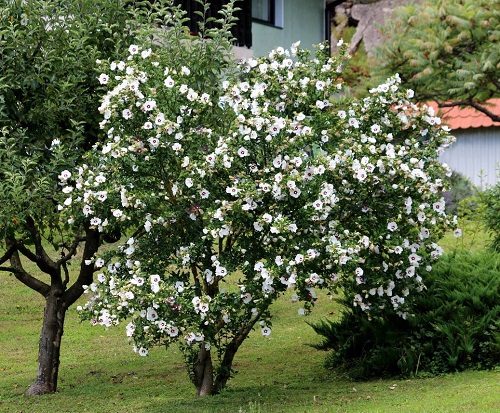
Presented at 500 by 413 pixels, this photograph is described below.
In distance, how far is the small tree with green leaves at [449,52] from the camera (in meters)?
15.2

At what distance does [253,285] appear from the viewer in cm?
767

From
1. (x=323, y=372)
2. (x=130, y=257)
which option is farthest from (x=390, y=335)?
(x=130, y=257)

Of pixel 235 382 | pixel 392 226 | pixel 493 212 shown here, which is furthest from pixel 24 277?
pixel 493 212

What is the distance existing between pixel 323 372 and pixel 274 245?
295 cm

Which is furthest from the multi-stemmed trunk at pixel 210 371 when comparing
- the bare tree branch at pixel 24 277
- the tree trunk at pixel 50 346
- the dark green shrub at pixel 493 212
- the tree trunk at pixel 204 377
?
the dark green shrub at pixel 493 212

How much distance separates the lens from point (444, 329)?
912 cm

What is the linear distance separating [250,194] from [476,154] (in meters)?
18.9

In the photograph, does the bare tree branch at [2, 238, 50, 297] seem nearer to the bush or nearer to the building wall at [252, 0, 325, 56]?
the bush

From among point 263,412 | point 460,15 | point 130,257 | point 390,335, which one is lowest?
point 263,412

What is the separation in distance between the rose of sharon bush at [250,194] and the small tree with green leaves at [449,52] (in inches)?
276

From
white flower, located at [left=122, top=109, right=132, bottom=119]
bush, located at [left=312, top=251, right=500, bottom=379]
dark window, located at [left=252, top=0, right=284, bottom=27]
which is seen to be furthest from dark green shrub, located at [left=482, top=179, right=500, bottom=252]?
dark window, located at [left=252, top=0, right=284, bottom=27]

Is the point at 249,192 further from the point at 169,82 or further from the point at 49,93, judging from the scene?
the point at 49,93

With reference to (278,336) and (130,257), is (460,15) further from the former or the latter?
(130,257)

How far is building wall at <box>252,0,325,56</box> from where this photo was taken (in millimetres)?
21828
